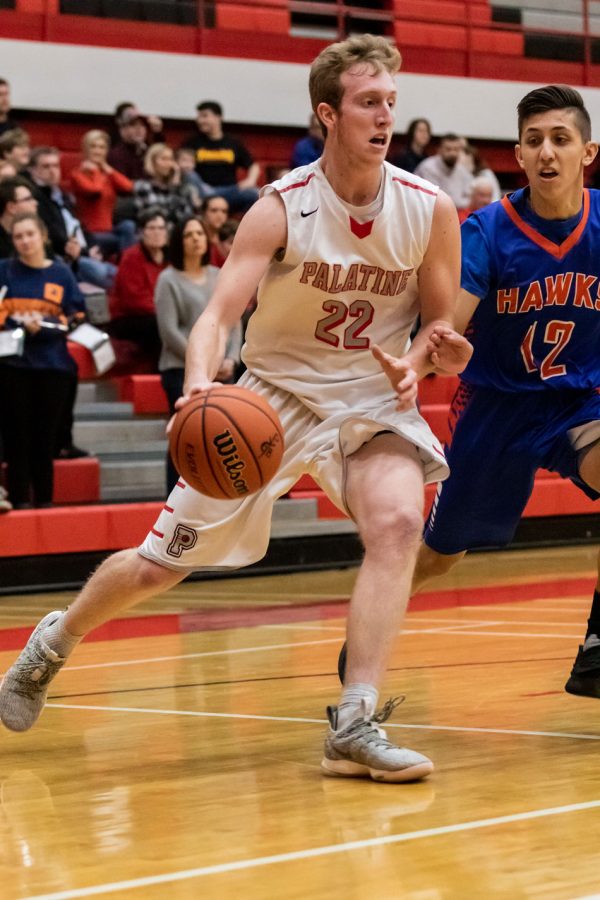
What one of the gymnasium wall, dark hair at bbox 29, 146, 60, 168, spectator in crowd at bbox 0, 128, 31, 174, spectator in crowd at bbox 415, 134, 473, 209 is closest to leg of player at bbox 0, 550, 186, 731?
spectator in crowd at bbox 0, 128, 31, 174

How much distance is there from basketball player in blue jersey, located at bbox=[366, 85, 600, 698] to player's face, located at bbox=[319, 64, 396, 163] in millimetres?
799

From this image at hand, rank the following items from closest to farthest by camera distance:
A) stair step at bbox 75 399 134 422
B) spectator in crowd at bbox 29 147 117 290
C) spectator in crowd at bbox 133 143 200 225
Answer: spectator in crowd at bbox 29 147 117 290, stair step at bbox 75 399 134 422, spectator in crowd at bbox 133 143 200 225

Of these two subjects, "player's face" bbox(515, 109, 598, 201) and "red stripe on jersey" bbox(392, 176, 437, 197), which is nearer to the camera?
"red stripe on jersey" bbox(392, 176, 437, 197)

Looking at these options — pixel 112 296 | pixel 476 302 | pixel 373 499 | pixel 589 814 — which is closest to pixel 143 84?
pixel 112 296

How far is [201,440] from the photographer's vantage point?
147 inches

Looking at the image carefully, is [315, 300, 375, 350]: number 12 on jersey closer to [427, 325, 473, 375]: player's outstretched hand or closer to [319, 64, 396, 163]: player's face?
[427, 325, 473, 375]: player's outstretched hand

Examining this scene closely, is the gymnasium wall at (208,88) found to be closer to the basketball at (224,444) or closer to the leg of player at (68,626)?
the leg of player at (68,626)

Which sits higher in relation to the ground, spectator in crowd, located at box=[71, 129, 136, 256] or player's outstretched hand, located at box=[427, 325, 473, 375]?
spectator in crowd, located at box=[71, 129, 136, 256]

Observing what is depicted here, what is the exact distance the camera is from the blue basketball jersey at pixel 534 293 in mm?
4809

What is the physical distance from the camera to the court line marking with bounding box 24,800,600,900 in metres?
2.80

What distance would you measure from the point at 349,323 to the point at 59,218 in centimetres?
690

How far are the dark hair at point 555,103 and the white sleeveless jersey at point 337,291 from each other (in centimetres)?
67

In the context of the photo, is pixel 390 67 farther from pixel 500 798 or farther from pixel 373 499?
pixel 500 798

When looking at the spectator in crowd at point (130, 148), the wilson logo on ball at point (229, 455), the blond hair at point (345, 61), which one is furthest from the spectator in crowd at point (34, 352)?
the wilson logo on ball at point (229, 455)
